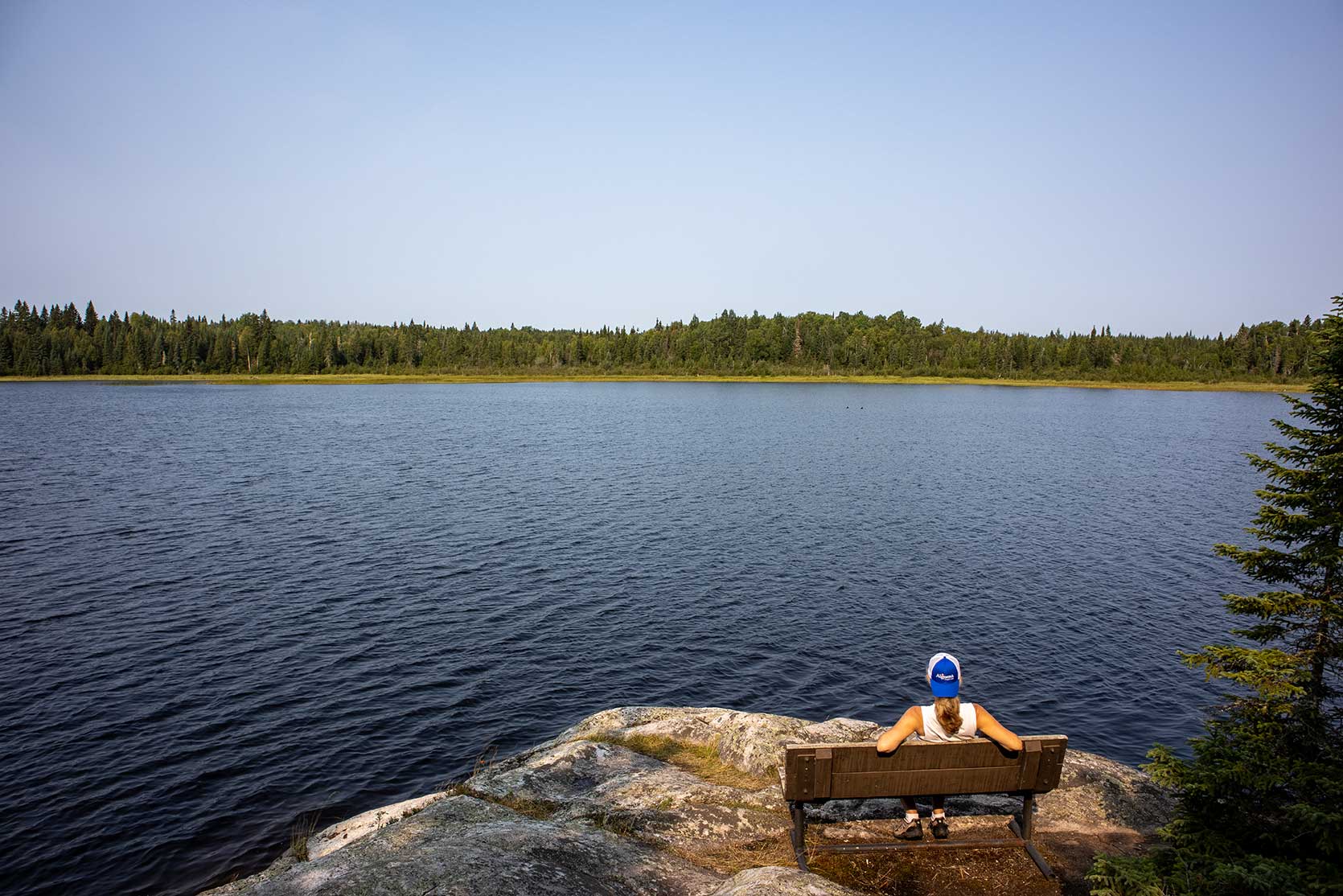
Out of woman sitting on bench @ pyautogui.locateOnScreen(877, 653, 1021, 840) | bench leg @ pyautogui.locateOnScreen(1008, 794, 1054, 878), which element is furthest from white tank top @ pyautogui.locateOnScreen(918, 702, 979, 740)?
bench leg @ pyautogui.locateOnScreen(1008, 794, 1054, 878)

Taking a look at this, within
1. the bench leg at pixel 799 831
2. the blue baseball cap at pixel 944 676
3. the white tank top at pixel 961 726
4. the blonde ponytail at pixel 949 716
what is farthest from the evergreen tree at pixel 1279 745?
the bench leg at pixel 799 831

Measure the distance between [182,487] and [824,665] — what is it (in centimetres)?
4587

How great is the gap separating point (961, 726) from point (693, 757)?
6709 millimetres

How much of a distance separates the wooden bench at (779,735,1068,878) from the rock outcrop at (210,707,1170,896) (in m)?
0.22

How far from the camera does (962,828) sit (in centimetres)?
1083

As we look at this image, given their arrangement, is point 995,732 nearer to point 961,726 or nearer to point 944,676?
point 961,726

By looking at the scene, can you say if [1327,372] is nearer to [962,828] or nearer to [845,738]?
[962,828]

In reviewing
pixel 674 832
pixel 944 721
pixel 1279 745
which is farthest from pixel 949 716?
pixel 674 832

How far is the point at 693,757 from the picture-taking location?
15.2 m

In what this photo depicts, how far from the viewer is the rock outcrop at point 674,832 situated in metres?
9.27

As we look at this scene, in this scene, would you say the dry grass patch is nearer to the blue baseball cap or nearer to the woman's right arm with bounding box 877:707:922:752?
the woman's right arm with bounding box 877:707:922:752

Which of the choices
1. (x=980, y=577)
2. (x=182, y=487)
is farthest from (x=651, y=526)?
(x=182, y=487)

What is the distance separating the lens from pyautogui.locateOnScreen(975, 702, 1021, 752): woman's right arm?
9672 mm

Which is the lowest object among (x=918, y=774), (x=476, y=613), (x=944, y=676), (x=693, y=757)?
(x=476, y=613)
